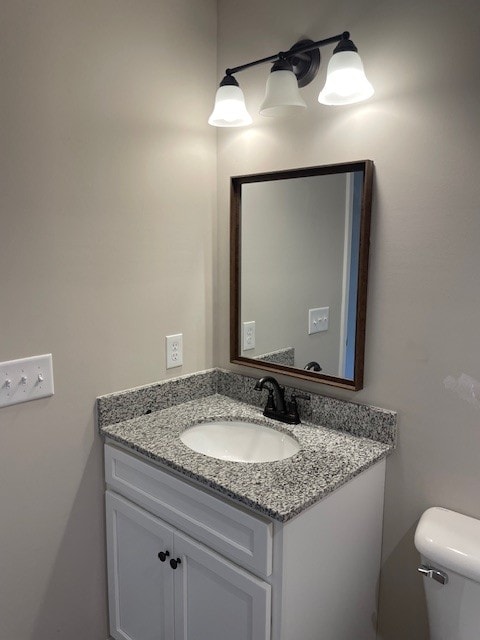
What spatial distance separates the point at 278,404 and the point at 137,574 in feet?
2.30

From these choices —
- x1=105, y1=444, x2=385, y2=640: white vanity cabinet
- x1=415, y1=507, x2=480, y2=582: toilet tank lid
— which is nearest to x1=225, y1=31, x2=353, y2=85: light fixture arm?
x1=105, y1=444, x2=385, y2=640: white vanity cabinet

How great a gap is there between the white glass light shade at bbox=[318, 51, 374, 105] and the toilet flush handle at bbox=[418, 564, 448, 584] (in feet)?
4.14

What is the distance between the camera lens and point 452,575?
46.6 inches

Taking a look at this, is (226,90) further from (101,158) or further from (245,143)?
(101,158)

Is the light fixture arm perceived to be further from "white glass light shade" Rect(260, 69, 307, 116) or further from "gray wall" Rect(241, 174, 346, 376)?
"gray wall" Rect(241, 174, 346, 376)

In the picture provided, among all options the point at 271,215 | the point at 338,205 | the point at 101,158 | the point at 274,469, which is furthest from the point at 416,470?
the point at 101,158

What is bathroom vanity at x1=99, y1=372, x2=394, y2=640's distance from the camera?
115 cm

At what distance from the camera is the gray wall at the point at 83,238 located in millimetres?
1310

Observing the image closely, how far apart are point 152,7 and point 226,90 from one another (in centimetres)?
37

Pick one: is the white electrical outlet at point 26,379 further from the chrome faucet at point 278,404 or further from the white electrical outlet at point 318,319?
the white electrical outlet at point 318,319

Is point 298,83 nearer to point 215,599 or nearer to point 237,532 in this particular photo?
point 237,532

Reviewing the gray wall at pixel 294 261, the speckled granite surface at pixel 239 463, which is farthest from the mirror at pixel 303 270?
the speckled granite surface at pixel 239 463

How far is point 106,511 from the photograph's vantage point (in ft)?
5.22

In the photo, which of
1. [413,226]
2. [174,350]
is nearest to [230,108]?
[413,226]
